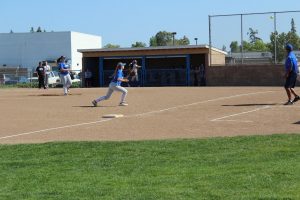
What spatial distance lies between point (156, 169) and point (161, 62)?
4278 cm

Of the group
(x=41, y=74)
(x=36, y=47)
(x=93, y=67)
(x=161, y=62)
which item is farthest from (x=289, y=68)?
(x=36, y=47)

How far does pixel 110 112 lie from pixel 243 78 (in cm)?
2528

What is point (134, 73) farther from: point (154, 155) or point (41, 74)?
point (154, 155)

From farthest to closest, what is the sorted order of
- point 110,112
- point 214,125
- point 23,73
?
point 23,73 < point 110,112 < point 214,125

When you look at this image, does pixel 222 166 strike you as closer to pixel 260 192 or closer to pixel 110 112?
pixel 260 192

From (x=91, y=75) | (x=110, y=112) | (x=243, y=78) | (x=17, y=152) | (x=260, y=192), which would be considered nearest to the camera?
(x=260, y=192)

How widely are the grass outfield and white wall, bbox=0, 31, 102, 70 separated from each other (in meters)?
70.6

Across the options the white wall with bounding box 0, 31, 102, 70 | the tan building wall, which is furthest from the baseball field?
the white wall with bounding box 0, 31, 102, 70

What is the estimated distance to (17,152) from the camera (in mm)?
11070

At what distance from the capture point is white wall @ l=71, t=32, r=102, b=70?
8225 cm

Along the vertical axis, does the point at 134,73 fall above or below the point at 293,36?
below

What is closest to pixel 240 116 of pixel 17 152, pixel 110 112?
pixel 110 112

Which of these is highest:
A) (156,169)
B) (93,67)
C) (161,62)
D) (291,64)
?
(161,62)

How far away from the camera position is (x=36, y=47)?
82.2m
